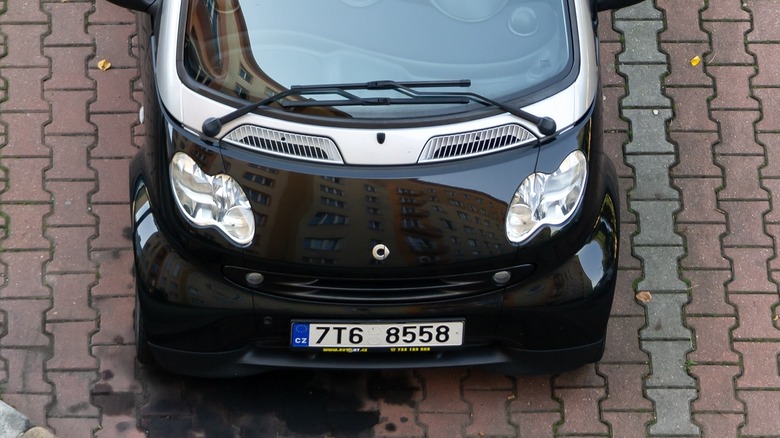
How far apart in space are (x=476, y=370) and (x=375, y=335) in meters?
0.81

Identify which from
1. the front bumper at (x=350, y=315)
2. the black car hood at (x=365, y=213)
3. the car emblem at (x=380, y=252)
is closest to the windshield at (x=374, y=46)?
the black car hood at (x=365, y=213)

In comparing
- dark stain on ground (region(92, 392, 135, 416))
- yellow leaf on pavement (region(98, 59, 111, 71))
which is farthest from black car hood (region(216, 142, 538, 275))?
yellow leaf on pavement (region(98, 59, 111, 71))

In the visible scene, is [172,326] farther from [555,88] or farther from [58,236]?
[555,88]

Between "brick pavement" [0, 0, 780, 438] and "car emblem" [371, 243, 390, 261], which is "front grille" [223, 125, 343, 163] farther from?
"brick pavement" [0, 0, 780, 438]

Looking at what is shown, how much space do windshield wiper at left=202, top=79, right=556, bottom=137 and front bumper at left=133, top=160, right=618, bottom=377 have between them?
49 cm

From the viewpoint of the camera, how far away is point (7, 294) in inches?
204

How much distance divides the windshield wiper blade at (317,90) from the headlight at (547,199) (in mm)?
416

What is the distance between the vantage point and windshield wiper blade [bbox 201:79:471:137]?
4141mm

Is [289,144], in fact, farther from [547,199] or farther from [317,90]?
[547,199]

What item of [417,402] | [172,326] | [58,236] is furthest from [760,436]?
[58,236]

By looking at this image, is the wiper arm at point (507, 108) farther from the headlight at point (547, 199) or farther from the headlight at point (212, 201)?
the headlight at point (212, 201)

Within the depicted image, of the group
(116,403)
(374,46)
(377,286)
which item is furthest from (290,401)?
(374,46)

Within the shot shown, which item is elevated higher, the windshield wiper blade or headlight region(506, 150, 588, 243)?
the windshield wiper blade

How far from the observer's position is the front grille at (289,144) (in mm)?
4137
